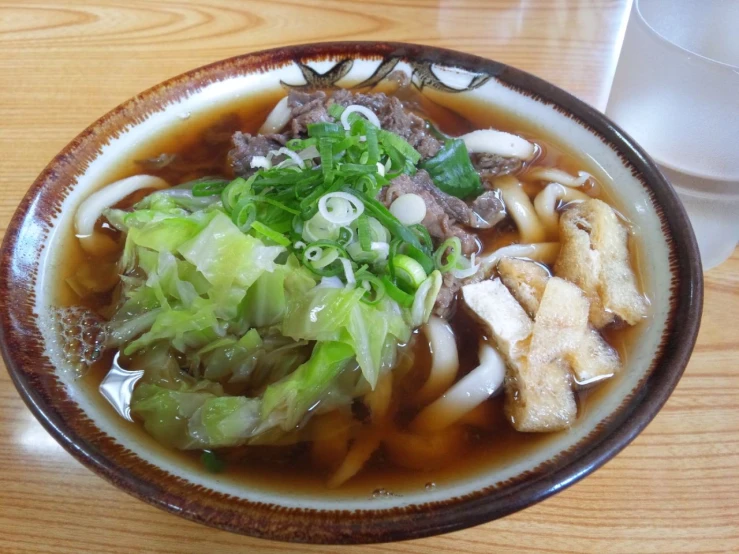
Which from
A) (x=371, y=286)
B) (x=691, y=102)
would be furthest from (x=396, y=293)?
(x=691, y=102)

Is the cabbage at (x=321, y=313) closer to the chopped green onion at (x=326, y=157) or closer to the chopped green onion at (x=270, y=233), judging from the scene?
the chopped green onion at (x=270, y=233)

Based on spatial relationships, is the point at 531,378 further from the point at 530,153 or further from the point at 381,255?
the point at 530,153

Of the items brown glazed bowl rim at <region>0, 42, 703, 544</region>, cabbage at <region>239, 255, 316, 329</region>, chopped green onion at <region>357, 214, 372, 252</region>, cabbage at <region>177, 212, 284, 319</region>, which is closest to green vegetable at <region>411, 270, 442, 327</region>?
chopped green onion at <region>357, 214, 372, 252</region>

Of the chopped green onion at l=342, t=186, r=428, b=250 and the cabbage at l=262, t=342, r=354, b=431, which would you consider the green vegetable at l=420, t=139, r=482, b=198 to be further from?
the cabbage at l=262, t=342, r=354, b=431

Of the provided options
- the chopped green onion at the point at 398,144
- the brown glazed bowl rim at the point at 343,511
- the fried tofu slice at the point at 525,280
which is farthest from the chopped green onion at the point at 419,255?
the brown glazed bowl rim at the point at 343,511

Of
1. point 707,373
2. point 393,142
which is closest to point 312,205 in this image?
point 393,142

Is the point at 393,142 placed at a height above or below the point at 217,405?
above
